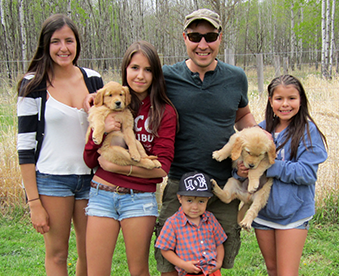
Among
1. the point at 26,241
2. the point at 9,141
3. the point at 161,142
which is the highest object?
the point at 161,142

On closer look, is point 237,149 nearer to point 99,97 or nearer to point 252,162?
point 252,162

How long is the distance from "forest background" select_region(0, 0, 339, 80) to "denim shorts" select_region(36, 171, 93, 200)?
814cm

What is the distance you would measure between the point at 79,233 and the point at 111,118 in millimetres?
1138

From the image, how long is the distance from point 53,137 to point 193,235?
146 cm

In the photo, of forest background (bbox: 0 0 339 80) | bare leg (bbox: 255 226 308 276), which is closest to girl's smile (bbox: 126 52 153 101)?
bare leg (bbox: 255 226 308 276)

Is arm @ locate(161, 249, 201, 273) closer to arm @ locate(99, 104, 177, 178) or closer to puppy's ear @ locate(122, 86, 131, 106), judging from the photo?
arm @ locate(99, 104, 177, 178)

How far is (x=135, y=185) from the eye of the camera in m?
2.56

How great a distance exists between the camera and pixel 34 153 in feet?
8.64

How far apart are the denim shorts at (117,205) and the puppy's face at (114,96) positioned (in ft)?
2.46

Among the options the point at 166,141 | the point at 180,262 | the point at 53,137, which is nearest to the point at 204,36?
the point at 166,141

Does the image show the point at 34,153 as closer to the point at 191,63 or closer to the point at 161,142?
the point at 161,142

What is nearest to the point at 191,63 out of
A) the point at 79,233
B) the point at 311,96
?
the point at 79,233

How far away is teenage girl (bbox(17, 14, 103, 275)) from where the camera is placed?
8.45 ft

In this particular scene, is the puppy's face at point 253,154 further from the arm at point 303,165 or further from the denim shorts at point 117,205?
the denim shorts at point 117,205
